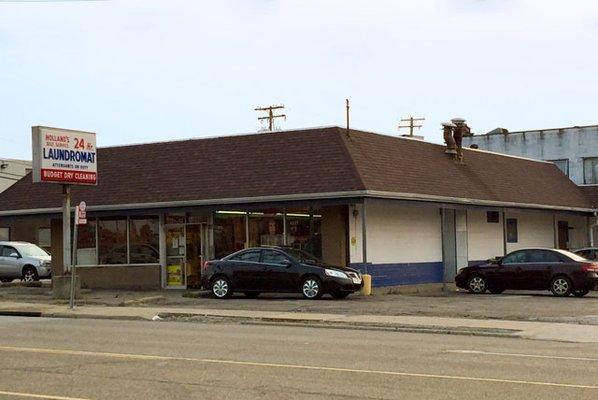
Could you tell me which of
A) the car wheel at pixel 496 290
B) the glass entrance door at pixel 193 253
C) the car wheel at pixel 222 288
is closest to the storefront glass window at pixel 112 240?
the glass entrance door at pixel 193 253

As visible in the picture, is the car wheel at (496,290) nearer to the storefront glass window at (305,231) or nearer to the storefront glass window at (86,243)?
the storefront glass window at (305,231)

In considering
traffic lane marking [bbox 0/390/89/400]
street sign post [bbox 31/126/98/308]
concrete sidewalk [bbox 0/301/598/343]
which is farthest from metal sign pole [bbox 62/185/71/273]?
traffic lane marking [bbox 0/390/89/400]

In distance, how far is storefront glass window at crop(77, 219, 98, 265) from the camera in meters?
31.2

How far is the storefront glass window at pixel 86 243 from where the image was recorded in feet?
102

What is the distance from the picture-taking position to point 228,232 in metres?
29.2

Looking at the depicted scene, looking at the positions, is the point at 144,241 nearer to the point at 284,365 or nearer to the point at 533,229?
the point at 533,229

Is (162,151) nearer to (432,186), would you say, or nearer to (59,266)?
(59,266)

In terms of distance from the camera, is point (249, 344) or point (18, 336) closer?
point (249, 344)

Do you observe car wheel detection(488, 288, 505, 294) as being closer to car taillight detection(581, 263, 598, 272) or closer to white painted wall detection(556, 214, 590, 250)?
car taillight detection(581, 263, 598, 272)

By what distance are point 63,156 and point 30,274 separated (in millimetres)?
12426

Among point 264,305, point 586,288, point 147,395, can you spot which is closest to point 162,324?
point 264,305

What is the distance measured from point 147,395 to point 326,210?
18.3 meters

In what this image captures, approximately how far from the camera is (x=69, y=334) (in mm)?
16328

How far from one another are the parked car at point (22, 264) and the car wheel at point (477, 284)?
701 inches
